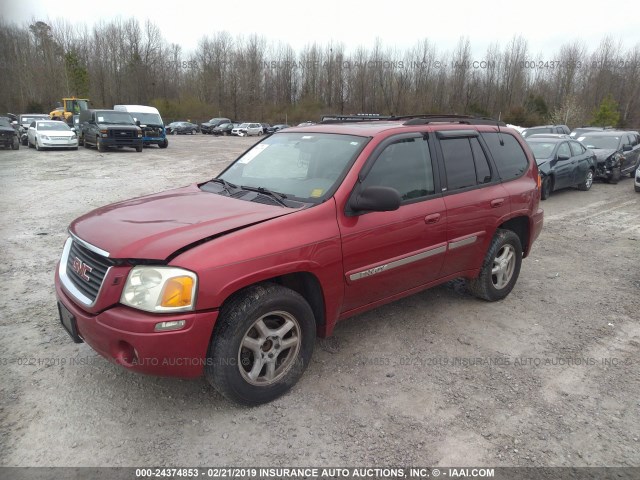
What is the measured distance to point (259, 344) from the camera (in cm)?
299

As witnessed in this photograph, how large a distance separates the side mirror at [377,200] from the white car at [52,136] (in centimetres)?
2305

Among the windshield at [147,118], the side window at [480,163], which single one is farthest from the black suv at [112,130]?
the side window at [480,163]

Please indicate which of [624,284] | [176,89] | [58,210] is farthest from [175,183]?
[176,89]

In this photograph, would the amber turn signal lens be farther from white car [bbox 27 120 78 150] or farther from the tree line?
the tree line

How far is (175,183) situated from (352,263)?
1090 cm

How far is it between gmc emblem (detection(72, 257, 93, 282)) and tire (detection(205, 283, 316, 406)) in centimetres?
94

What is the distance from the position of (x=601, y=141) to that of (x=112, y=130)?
2031 centimetres

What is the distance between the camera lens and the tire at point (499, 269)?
4.72 meters

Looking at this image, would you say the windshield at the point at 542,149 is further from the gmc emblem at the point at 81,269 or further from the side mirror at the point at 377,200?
the gmc emblem at the point at 81,269

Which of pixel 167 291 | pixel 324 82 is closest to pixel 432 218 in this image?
pixel 167 291

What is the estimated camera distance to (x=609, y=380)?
3.54 metres

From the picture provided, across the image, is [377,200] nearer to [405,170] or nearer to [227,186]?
[405,170]

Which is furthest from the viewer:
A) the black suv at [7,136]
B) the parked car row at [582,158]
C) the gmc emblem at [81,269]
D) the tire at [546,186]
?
the black suv at [7,136]

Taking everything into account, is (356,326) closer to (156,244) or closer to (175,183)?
(156,244)
